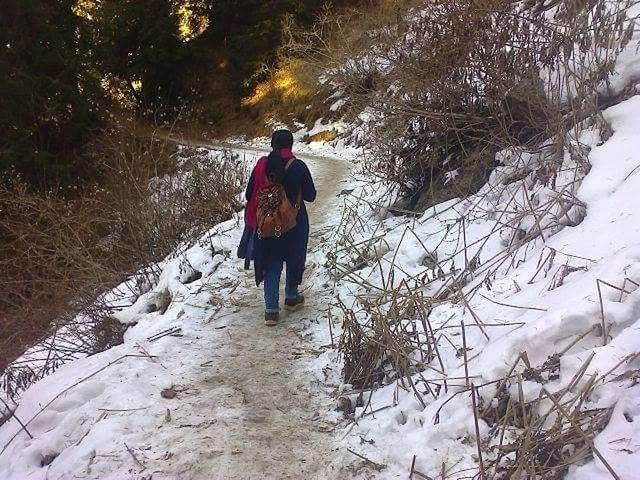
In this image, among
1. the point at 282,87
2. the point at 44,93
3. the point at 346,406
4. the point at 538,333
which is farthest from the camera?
the point at 282,87

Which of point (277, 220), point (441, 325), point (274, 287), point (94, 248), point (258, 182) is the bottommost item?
point (94, 248)

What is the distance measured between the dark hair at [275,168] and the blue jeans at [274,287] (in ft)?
2.47

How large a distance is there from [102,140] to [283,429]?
435 inches

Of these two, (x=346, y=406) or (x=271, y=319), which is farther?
(x=271, y=319)

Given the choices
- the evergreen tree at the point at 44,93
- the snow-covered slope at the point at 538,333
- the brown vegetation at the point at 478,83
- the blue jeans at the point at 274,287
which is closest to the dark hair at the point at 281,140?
the blue jeans at the point at 274,287

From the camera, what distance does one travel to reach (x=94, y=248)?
7.20 metres

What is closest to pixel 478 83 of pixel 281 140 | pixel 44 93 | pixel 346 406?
pixel 281 140

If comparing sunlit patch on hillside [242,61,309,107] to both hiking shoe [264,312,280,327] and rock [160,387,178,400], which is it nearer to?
hiking shoe [264,312,280,327]

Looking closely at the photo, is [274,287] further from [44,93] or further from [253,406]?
[44,93]

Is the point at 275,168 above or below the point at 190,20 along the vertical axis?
below

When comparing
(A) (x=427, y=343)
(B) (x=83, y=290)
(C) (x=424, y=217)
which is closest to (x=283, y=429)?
(A) (x=427, y=343)

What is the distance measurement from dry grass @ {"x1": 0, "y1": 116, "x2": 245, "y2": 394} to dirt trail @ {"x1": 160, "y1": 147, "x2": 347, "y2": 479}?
1.36m

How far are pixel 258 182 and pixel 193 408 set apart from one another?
194cm

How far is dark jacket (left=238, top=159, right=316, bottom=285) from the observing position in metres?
4.30
